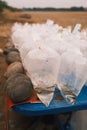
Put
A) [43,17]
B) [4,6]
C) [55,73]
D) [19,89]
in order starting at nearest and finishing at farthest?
[19,89] → [55,73] → [43,17] → [4,6]

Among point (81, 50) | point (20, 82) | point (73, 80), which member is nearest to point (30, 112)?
point (20, 82)

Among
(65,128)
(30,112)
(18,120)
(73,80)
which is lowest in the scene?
(18,120)

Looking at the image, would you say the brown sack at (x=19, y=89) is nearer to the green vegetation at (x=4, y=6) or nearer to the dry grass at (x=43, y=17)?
the dry grass at (x=43, y=17)

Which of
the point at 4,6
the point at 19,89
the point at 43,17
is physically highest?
the point at 19,89

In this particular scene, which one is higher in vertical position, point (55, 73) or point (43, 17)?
point (55, 73)

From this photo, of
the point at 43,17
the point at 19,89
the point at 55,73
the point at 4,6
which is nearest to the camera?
the point at 19,89

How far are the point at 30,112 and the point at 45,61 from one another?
1.40ft

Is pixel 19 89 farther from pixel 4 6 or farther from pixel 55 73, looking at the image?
pixel 4 6

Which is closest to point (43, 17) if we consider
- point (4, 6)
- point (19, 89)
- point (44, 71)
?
point (4, 6)

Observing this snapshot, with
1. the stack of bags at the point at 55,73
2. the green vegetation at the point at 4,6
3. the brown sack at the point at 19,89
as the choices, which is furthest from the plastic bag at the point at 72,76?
the green vegetation at the point at 4,6

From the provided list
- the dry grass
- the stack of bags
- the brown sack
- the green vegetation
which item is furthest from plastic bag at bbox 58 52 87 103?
the green vegetation

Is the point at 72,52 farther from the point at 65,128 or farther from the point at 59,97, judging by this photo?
the point at 65,128

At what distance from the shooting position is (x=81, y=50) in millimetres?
2932

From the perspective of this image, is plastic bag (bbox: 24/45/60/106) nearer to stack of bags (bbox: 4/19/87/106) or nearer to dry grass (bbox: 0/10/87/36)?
stack of bags (bbox: 4/19/87/106)
